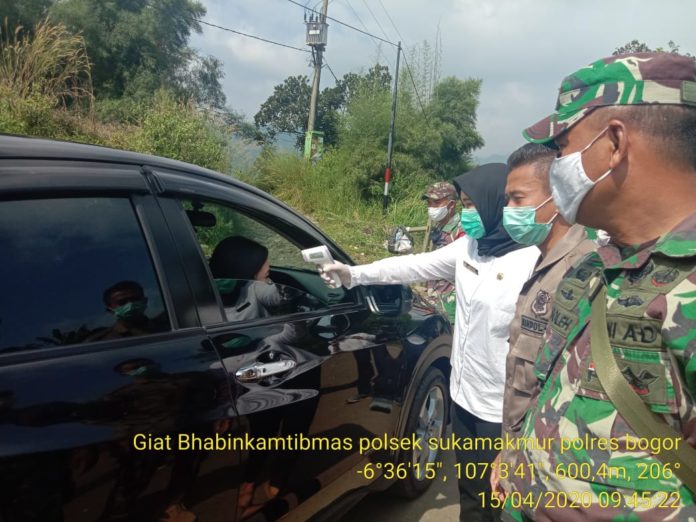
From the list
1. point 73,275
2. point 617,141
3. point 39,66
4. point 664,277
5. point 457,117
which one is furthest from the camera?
point 457,117

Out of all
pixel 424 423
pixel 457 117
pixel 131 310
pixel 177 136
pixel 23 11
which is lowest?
pixel 424 423

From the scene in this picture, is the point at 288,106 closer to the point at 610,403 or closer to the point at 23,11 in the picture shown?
the point at 23,11

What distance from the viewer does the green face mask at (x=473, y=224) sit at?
6.91 feet

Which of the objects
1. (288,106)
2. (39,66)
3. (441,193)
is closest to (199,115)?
(39,66)

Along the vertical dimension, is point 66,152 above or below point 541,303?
above

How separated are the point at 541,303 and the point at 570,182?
23.4 inches

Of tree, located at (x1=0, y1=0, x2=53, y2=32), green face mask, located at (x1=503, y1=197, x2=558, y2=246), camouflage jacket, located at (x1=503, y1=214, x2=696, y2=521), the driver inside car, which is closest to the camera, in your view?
camouflage jacket, located at (x1=503, y1=214, x2=696, y2=521)

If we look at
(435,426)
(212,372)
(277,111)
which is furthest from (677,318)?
(277,111)

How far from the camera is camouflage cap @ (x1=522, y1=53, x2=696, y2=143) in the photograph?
3.32 feet

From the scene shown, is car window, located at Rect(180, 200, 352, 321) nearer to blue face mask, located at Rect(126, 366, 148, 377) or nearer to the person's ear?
blue face mask, located at Rect(126, 366, 148, 377)

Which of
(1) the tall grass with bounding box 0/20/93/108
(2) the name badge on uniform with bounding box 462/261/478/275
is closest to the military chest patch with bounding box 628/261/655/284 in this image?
(2) the name badge on uniform with bounding box 462/261/478/275

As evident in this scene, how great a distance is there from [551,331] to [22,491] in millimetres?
1305

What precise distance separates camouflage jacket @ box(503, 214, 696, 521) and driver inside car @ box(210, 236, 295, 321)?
110cm

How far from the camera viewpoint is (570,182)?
46.4 inches
